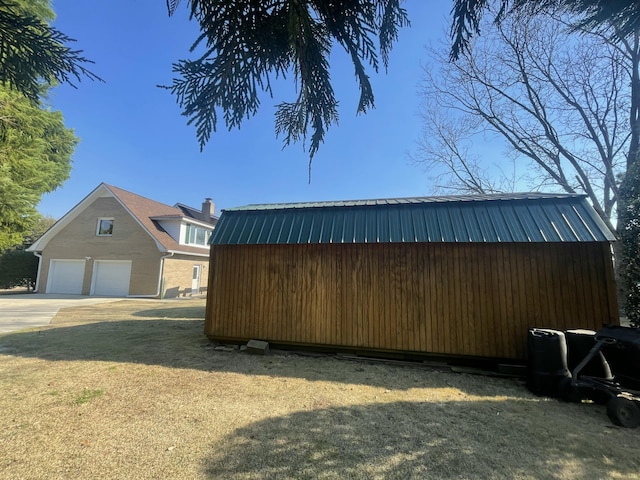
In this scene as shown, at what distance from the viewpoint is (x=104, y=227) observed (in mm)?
18672

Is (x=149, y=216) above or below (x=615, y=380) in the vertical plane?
above

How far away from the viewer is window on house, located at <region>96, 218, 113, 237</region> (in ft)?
60.7

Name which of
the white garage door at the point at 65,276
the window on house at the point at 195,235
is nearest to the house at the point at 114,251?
the white garage door at the point at 65,276

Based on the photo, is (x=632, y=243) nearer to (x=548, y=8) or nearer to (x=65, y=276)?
(x=548, y=8)

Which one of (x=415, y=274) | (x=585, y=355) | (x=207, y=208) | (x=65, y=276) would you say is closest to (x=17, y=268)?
(x=65, y=276)

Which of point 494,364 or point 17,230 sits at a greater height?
point 17,230

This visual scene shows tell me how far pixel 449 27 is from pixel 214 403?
512 centimetres

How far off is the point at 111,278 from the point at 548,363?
22.0 metres

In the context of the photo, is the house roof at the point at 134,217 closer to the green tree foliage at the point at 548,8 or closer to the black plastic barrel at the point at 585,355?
the green tree foliage at the point at 548,8

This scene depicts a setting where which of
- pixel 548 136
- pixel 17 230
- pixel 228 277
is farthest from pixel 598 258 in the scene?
pixel 17 230

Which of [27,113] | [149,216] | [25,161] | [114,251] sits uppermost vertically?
[27,113]

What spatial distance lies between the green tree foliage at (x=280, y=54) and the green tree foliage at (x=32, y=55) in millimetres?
1666

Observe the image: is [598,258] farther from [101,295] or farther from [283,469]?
[101,295]

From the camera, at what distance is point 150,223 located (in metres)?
18.6
